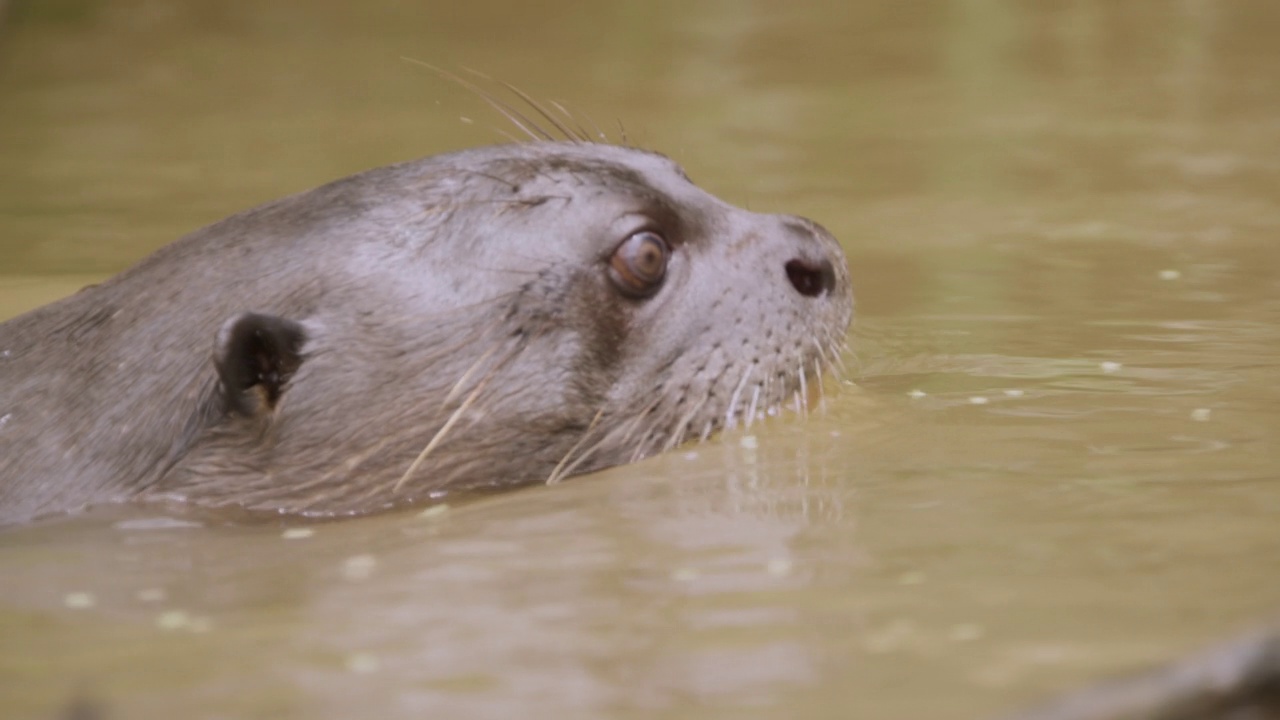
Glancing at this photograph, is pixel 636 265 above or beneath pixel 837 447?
above

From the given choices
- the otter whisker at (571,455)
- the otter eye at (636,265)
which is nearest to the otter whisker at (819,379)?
the otter eye at (636,265)

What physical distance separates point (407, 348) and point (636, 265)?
564 mm

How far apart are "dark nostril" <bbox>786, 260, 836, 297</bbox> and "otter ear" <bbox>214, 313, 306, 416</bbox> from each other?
4.05 feet

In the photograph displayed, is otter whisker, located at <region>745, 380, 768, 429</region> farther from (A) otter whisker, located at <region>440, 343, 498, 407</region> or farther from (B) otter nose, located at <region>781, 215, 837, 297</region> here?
(A) otter whisker, located at <region>440, 343, 498, 407</region>

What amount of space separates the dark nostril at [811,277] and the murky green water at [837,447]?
31cm

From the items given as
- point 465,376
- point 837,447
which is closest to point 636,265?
point 465,376

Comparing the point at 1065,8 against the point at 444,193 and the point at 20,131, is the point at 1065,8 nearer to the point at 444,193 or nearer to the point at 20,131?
the point at 20,131

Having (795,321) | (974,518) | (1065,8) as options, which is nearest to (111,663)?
(974,518)

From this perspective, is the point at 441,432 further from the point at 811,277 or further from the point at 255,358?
the point at 811,277

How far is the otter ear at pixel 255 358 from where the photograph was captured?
3818mm

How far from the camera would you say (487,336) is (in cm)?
408

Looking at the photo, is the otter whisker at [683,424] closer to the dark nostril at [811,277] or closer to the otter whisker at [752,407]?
the otter whisker at [752,407]

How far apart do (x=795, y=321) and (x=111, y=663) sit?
203 centimetres

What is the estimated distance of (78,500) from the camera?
13.0ft
